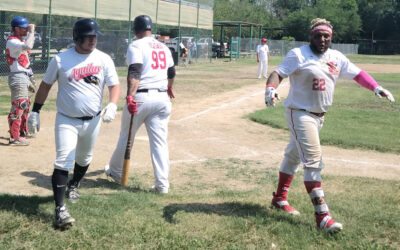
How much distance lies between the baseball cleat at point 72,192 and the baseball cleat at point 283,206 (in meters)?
2.32

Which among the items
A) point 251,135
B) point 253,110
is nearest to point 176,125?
point 251,135

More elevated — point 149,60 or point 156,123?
point 149,60

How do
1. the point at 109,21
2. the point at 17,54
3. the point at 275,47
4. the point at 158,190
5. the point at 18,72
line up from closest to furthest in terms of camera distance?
1. the point at 158,190
2. the point at 17,54
3. the point at 18,72
4. the point at 109,21
5. the point at 275,47

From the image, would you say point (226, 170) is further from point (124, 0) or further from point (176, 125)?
point (124, 0)

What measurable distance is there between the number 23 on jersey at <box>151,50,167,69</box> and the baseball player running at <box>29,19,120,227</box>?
96 cm

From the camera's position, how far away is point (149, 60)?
20.1 feet

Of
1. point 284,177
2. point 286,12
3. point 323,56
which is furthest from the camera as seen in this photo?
point 286,12

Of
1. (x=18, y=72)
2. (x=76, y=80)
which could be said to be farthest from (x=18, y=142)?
(x=76, y=80)

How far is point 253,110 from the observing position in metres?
13.9

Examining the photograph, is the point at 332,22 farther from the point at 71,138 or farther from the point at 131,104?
the point at 71,138

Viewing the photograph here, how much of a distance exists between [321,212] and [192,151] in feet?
13.5

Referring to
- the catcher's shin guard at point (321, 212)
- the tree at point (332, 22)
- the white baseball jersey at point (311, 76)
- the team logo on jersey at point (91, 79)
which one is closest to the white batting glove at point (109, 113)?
the team logo on jersey at point (91, 79)

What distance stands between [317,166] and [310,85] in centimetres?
85

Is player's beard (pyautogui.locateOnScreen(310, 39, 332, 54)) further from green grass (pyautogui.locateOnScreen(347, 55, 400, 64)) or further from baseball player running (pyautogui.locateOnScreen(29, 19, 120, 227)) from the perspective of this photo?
green grass (pyautogui.locateOnScreen(347, 55, 400, 64))
